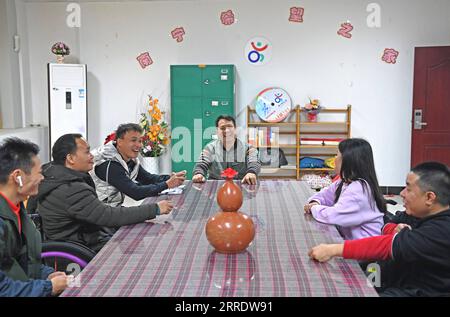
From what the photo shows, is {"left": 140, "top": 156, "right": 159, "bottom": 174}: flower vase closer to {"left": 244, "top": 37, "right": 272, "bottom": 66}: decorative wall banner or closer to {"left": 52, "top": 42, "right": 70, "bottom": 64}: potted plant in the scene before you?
{"left": 52, "top": 42, "right": 70, "bottom": 64}: potted plant

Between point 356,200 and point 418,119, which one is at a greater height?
point 418,119

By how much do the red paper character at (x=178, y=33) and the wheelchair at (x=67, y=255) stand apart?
14.4 ft

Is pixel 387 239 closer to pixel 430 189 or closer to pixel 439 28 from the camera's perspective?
pixel 430 189

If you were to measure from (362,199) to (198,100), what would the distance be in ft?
13.2

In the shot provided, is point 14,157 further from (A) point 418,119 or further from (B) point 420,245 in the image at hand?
(A) point 418,119

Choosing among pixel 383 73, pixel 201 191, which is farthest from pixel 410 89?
pixel 201 191

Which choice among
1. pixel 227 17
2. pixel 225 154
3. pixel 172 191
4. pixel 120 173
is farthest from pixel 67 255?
pixel 227 17

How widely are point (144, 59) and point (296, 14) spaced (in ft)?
6.86

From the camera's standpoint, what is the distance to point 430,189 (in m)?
1.77

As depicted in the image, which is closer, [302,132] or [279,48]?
[279,48]

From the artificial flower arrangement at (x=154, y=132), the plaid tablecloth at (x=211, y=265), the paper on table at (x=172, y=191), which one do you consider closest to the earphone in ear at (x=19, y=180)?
the plaid tablecloth at (x=211, y=265)

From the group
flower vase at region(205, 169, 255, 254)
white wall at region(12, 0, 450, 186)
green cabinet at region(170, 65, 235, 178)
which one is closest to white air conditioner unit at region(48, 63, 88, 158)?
white wall at region(12, 0, 450, 186)

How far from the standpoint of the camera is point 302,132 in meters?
6.13

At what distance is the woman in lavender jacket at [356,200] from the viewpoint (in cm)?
215
